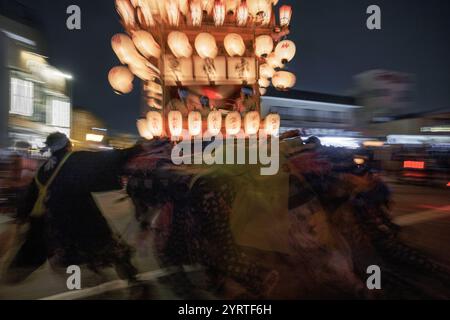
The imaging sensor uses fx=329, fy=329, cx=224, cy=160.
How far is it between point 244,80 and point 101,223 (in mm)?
6475

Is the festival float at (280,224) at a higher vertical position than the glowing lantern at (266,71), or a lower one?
lower

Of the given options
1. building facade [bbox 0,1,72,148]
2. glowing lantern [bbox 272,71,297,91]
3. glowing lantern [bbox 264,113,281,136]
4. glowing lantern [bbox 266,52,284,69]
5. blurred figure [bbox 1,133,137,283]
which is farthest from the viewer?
building facade [bbox 0,1,72,148]

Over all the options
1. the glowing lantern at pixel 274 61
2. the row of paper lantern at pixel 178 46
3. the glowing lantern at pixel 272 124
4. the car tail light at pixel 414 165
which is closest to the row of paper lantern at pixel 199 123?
the glowing lantern at pixel 272 124

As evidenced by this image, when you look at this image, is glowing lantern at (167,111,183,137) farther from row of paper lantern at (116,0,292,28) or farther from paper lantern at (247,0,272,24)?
paper lantern at (247,0,272,24)

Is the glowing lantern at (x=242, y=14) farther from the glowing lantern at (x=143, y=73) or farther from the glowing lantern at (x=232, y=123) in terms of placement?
the glowing lantern at (x=143, y=73)

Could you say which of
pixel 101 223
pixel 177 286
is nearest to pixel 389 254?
pixel 177 286

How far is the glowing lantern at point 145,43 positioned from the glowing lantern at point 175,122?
1642 millimetres

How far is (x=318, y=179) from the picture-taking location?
3.55 meters

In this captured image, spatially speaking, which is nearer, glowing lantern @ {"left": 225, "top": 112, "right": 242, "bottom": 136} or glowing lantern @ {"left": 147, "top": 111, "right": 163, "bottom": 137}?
glowing lantern @ {"left": 225, "top": 112, "right": 242, "bottom": 136}

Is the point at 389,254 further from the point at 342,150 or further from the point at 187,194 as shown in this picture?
the point at 187,194

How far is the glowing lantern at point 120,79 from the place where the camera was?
8906mm

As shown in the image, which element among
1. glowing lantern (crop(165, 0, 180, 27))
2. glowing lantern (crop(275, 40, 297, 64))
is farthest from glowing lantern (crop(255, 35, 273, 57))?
glowing lantern (crop(165, 0, 180, 27))

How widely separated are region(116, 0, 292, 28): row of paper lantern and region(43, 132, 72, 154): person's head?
226 inches

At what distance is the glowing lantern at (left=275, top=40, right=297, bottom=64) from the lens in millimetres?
9016
